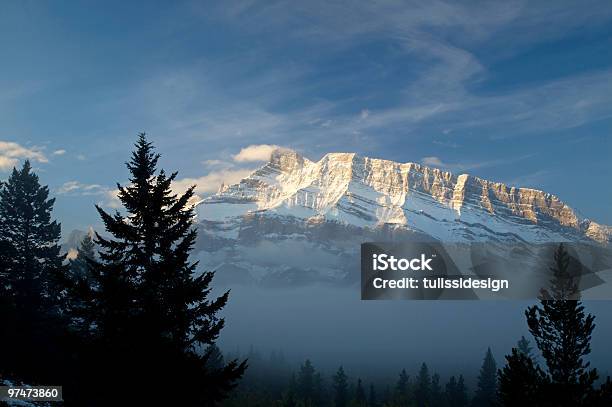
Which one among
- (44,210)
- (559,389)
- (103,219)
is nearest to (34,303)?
(44,210)

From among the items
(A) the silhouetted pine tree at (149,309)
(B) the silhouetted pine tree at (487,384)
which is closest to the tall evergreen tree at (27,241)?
(A) the silhouetted pine tree at (149,309)

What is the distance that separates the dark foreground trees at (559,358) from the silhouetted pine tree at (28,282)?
2780 centimetres

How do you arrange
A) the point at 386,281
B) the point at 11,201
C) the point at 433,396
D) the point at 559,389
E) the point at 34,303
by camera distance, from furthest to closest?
the point at 433,396 → the point at 386,281 → the point at 11,201 → the point at 34,303 → the point at 559,389

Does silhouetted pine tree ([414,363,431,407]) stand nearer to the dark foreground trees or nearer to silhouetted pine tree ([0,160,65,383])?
silhouetted pine tree ([0,160,65,383])

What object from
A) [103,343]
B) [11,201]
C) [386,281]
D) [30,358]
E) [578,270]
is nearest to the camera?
[103,343]

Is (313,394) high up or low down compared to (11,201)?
down

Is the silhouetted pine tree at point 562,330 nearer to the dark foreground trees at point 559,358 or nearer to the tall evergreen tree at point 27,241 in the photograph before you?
the dark foreground trees at point 559,358

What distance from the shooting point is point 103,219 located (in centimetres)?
2005

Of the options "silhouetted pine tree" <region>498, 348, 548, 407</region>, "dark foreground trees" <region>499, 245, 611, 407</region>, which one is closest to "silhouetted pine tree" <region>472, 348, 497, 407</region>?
"dark foreground trees" <region>499, 245, 611, 407</region>

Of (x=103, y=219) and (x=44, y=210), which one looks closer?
(x=103, y=219)

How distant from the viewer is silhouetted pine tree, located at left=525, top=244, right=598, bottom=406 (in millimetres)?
30469

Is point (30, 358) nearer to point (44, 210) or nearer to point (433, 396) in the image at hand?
point (44, 210)

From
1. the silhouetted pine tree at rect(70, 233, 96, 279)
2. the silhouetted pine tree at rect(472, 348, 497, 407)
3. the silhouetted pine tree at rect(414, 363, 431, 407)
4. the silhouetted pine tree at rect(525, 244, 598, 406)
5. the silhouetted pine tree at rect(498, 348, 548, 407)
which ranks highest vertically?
the silhouetted pine tree at rect(70, 233, 96, 279)

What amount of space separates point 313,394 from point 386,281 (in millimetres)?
70489
